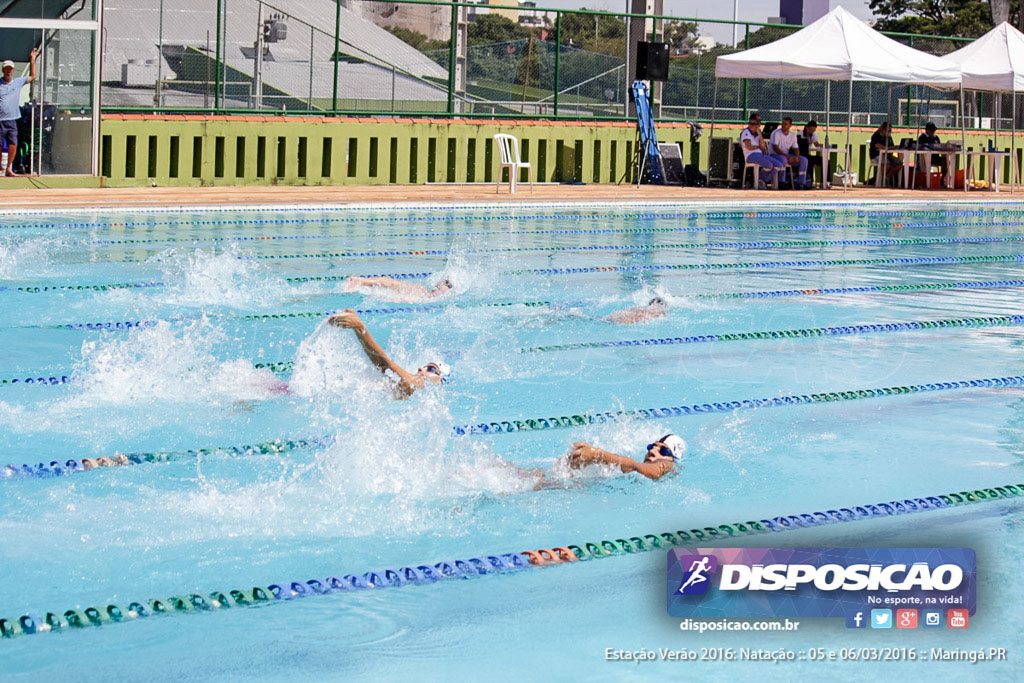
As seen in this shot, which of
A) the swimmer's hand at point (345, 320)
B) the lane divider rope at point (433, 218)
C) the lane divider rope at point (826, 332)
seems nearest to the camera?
Answer: the swimmer's hand at point (345, 320)

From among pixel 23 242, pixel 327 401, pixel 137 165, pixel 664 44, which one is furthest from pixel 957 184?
pixel 327 401

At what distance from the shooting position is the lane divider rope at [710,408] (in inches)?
224

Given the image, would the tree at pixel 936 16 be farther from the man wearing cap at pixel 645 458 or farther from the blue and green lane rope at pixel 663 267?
the man wearing cap at pixel 645 458

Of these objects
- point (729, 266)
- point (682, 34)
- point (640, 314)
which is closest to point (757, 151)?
point (682, 34)

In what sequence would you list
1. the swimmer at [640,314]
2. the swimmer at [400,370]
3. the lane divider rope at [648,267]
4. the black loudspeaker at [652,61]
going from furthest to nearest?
the black loudspeaker at [652,61], the lane divider rope at [648,267], the swimmer at [640,314], the swimmer at [400,370]

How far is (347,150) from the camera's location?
17312 mm

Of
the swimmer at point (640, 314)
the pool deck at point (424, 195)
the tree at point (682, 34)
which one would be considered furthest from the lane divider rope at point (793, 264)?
Answer: the tree at point (682, 34)

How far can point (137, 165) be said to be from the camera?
1559cm

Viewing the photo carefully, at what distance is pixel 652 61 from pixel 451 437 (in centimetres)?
1419

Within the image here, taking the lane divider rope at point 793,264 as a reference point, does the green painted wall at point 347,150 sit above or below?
above

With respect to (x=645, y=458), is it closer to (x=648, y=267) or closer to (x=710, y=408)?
(x=710, y=408)

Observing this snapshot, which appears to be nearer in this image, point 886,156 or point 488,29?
point 488,29

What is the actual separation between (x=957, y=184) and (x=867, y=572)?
63.9 ft

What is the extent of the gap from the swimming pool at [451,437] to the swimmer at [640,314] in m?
0.14
